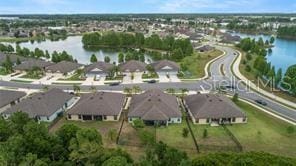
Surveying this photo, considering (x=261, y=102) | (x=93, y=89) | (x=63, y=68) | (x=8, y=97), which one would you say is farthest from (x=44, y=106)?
(x=261, y=102)

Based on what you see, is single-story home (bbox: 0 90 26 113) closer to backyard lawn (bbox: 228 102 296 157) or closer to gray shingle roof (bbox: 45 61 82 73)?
gray shingle roof (bbox: 45 61 82 73)

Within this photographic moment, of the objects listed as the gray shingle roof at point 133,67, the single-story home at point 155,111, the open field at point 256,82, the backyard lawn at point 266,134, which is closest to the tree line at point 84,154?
the backyard lawn at point 266,134

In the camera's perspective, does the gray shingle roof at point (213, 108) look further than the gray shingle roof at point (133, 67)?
No

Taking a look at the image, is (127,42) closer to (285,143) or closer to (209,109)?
(209,109)

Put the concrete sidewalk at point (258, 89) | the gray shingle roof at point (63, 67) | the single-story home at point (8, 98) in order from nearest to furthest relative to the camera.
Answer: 1. the single-story home at point (8, 98)
2. the concrete sidewalk at point (258, 89)
3. the gray shingle roof at point (63, 67)

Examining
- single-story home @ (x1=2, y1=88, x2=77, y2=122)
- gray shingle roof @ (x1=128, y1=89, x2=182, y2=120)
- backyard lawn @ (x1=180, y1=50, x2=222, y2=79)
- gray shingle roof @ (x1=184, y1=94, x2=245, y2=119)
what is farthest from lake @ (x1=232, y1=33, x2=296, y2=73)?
single-story home @ (x1=2, y1=88, x2=77, y2=122)

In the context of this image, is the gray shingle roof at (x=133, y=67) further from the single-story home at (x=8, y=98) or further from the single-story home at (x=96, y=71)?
the single-story home at (x=8, y=98)
